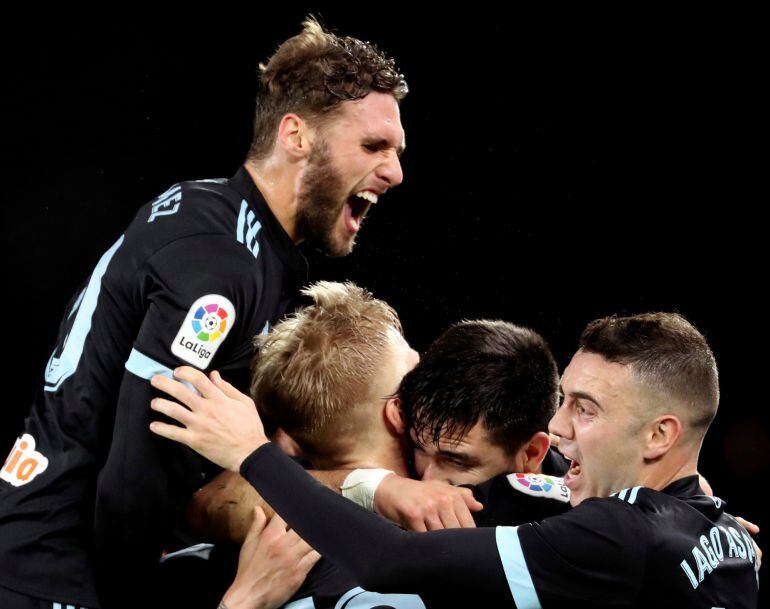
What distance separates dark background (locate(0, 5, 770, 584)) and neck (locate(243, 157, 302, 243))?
1.64m

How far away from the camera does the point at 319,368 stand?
185 cm

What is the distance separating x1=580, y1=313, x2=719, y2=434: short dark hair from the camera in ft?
5.36

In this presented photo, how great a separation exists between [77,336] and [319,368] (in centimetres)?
47

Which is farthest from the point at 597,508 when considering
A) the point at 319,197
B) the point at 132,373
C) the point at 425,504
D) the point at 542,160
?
the point at 542,160

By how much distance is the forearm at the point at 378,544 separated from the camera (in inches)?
56.4

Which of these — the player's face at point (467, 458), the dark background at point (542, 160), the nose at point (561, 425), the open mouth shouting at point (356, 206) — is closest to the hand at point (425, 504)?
the player's face at point (467, 458)

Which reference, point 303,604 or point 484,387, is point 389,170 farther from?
point 303,604

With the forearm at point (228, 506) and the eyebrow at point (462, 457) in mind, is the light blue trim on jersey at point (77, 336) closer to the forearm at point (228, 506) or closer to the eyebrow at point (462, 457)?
the forearm at point (228, 506)

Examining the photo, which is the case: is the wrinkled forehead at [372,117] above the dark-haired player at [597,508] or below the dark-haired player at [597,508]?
above

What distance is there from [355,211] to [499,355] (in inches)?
25.8

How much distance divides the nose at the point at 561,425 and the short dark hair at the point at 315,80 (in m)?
0.86

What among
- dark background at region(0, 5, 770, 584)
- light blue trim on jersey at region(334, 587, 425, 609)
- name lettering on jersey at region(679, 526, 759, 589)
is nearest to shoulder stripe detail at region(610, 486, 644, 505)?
name lettering on jersey at region(679, 526, 759, 589)

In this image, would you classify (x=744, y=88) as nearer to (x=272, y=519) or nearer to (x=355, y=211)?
(x=355, y=211)

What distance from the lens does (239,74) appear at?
3.82 meters
